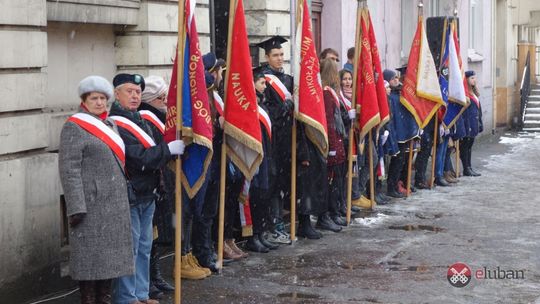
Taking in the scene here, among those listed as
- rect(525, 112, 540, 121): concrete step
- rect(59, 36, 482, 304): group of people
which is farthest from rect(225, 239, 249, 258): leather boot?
rect(525, 112, 540, 121): concrete step

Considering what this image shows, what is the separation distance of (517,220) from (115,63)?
491 centimetres

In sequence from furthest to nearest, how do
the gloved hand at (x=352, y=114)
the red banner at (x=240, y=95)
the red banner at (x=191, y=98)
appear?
the gloved hand at (x=352, y=114)
the red banner at (x=240, y=95)
the red banner at (x=191, y=98)

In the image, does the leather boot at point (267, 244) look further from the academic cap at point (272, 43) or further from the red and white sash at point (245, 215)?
the academic cap at point (272, 43)

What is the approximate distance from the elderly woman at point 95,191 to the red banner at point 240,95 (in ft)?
6.56

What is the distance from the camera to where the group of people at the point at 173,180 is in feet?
20.2

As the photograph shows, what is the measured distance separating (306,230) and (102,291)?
151 inches

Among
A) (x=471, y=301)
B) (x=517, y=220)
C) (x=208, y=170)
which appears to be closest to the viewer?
(x=471, y=301)

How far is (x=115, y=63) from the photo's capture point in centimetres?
960

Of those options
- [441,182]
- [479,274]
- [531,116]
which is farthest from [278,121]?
[531,116]

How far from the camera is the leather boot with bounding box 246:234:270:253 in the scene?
30.1 ft

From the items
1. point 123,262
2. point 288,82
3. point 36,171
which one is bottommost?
point 123,262

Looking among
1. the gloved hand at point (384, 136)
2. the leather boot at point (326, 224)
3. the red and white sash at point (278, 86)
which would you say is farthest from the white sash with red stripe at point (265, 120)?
the gloved hand at point (384, 136)

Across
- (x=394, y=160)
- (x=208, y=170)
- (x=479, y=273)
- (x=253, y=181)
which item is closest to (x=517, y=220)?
(x=394, y=160)

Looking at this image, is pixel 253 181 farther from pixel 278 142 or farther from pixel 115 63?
pixel 115 63
